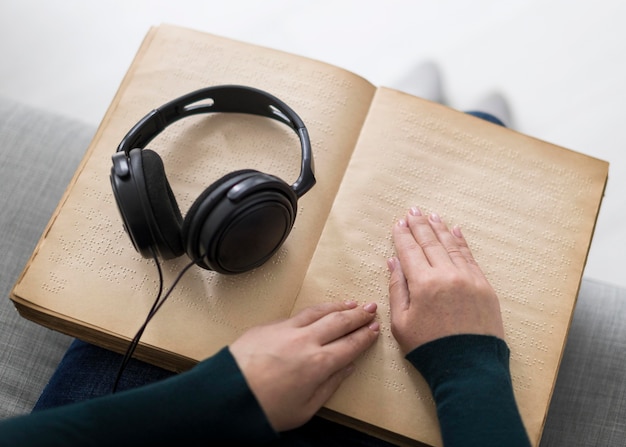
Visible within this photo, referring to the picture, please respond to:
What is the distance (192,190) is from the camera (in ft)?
2.48

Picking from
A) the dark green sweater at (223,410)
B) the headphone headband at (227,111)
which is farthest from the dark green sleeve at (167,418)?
the headphone headband at (227,111)

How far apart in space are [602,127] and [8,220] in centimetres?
111

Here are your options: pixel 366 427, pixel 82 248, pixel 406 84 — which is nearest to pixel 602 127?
pixel 406 84

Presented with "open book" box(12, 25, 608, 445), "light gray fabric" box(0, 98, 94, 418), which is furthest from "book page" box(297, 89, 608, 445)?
"light gray fabric" box(0, 98, 94, 418)

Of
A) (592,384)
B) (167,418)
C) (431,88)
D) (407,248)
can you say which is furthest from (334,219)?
(431,88)

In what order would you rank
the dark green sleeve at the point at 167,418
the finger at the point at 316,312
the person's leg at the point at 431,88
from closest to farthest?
1. the dark green sleeve at the point at 167,418
2. the finger at the point at 316,312
3. the person's leg at the point at 431,88

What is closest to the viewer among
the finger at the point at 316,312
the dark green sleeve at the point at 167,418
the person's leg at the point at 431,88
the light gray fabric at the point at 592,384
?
the dark green sleeve at the point at 167,418

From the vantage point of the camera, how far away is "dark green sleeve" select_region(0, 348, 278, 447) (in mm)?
568

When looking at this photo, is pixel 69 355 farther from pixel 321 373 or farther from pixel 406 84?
pixel 406 84

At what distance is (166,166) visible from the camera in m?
0.77

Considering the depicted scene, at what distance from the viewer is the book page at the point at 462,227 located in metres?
0.69

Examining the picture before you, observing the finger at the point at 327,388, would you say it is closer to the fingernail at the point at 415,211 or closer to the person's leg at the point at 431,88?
the fingernail at the point at 415,211

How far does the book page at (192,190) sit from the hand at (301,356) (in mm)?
58

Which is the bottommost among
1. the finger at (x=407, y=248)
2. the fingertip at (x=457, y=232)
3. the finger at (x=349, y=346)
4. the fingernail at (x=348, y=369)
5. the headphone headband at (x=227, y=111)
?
the fingernail at (x=348, y=369)
